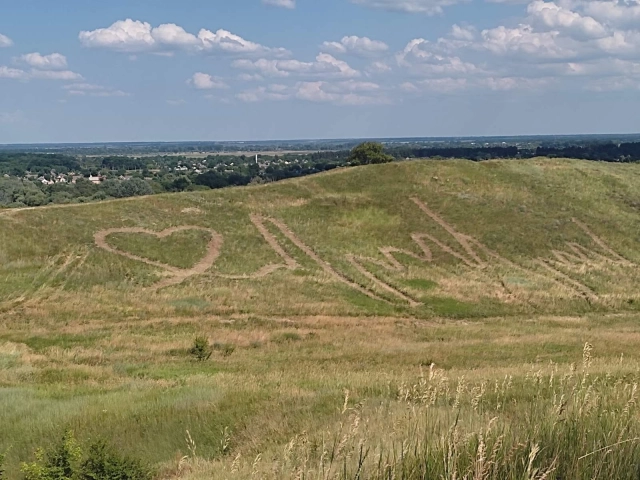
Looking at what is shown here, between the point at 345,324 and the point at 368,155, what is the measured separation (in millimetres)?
56487

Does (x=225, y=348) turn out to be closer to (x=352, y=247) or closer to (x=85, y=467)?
(x=85, y=467)

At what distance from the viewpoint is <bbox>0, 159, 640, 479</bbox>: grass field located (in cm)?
574

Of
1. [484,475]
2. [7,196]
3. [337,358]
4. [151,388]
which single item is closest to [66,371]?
[151,388]

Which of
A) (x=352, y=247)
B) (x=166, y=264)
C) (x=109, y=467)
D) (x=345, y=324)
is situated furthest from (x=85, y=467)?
(x=352, y=247)

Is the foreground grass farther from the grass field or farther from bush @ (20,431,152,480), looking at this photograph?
bush @ (20,431,152,480)

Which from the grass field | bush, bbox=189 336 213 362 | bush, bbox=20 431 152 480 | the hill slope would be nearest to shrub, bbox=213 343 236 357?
the grass field

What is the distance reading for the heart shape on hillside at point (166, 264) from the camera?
118 ft

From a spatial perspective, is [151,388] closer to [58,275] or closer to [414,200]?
[58,275]

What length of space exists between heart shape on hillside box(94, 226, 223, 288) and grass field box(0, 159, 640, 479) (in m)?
0.17

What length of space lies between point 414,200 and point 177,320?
28.3 m

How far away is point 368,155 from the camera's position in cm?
8388

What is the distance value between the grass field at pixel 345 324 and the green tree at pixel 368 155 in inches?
914

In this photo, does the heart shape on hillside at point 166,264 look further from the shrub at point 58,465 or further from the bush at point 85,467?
the bush at point 85,467

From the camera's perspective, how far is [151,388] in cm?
1279
